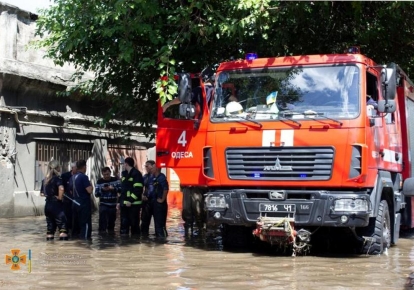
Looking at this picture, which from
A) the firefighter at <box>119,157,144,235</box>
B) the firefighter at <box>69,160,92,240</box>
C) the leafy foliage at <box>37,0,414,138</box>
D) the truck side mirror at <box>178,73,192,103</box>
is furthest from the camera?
the firefighter at <box>119,157,144,235</box>

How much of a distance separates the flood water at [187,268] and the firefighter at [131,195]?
1256 millimetres

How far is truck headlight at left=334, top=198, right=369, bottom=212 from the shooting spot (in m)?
10.9

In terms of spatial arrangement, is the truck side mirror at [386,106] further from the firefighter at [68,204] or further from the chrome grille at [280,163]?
the firefighter at [68,204]

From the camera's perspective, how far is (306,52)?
53.6 feet

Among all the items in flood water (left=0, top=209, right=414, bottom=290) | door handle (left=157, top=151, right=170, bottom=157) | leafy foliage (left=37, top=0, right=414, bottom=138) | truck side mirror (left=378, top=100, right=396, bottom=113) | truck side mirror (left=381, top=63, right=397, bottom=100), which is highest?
leafy foliage (left=37, top=0, right=414, bottom=138)

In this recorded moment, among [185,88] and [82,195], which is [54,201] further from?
[185,88]

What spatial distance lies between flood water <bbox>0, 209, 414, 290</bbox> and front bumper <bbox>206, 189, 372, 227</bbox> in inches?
24.1

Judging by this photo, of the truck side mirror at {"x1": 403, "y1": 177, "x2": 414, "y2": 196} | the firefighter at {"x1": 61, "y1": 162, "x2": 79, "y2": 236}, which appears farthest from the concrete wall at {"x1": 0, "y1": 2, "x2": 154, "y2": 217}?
the truck side mirror at {"x1": 403, "y1": 177, "x2": 414, "y2": 196}

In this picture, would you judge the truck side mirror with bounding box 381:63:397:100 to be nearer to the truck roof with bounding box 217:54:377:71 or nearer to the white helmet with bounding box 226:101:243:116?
the truck roof with bounding box 217:54:377:71

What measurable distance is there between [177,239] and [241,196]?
374 centimetres

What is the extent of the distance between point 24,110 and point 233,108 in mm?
10671

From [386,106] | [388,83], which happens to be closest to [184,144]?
[386,106]

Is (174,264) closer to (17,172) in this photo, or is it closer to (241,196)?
(241,196)

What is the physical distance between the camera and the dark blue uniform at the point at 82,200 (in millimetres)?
14305
